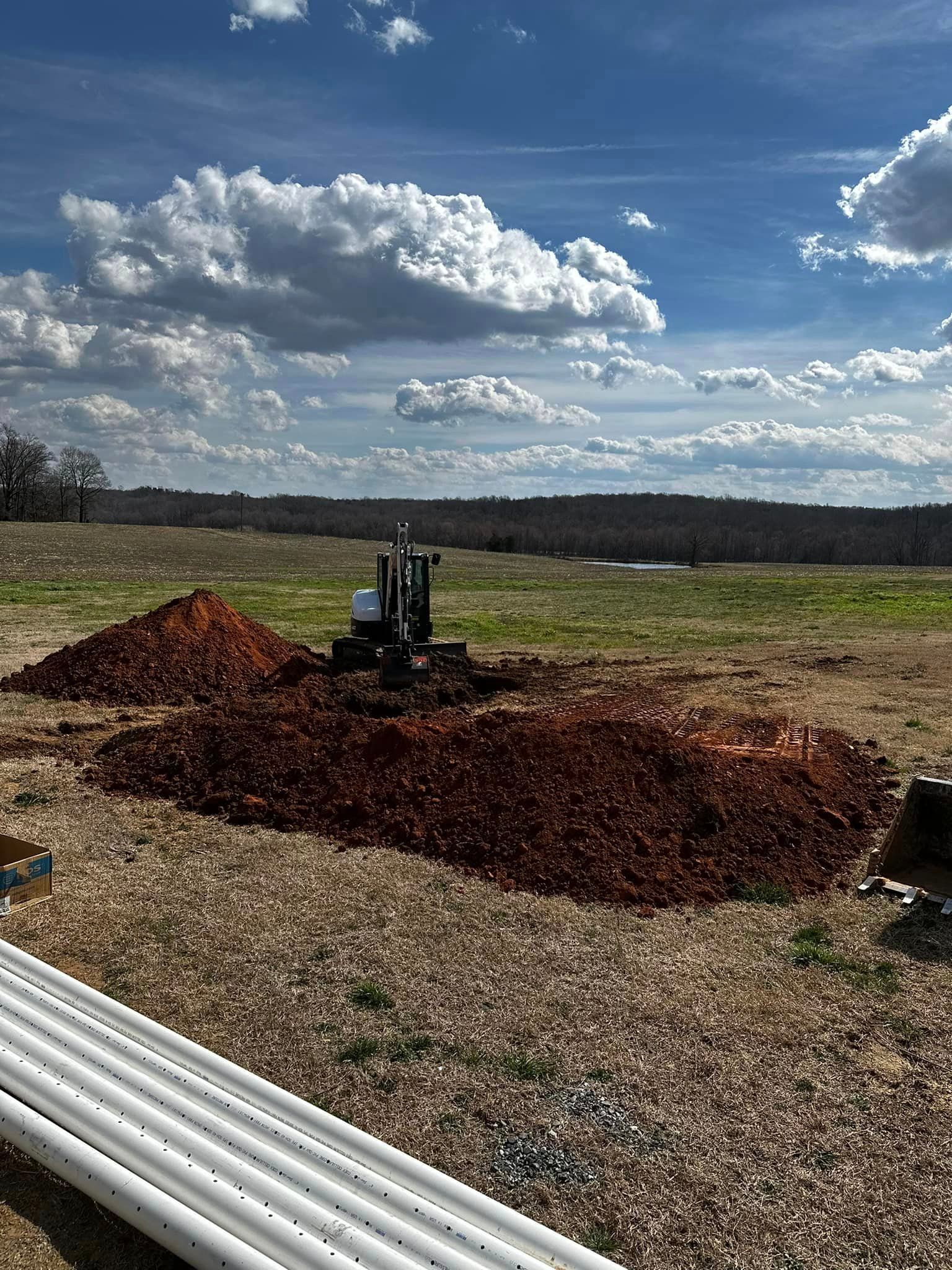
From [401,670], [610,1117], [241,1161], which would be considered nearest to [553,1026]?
[610,1117]

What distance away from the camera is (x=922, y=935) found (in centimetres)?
689

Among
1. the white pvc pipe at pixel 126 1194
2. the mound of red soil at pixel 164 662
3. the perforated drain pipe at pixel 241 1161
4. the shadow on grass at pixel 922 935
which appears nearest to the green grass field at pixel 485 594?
the mound of red soil at pixel 164 662

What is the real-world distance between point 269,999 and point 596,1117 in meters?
2.24

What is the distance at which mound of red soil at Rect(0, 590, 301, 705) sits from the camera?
15172 millimetres

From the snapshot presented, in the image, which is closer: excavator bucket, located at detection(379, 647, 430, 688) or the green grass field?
excavator bucket, located at detection(379, 647, 430, 688)

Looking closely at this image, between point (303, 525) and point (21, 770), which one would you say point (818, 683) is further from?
point (303, 525)

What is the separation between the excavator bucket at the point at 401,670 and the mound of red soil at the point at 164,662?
2.73 metres

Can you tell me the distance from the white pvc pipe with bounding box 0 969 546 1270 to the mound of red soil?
1046 centimetres

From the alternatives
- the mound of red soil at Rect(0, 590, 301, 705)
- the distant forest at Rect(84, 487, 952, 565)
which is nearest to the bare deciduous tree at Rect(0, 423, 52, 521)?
the distant forest at Rect(84, 487, 952, 565)

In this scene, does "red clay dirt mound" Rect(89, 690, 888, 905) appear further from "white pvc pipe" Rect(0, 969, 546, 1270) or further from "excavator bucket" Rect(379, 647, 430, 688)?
"excavator bucket" Rect(379, 647, 430, 688)

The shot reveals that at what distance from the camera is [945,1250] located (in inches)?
152

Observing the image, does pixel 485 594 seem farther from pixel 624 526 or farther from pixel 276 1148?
pixel 624 526

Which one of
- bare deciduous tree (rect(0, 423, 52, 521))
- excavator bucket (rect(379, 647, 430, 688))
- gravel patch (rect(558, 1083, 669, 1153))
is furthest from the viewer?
bare deciduous tree (rect(0, 423, 52, 521))

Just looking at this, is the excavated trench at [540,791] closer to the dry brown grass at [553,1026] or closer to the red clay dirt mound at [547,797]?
the red clay dirt mound at [547,797]
